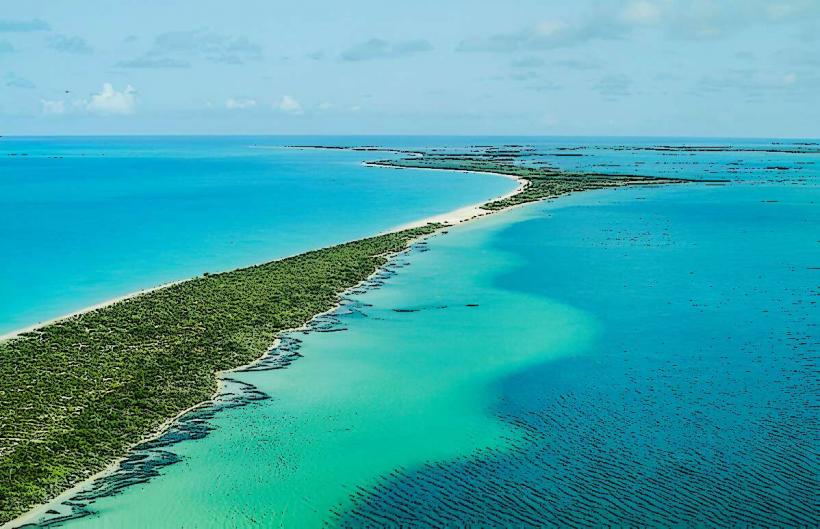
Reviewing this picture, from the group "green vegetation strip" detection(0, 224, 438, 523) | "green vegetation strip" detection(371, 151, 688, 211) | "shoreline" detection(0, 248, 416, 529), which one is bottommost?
"shoreline" detection(0, 248, 416, 529)

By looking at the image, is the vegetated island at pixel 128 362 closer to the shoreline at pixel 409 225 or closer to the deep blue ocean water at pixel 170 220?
the shoreline at pixel 409 225

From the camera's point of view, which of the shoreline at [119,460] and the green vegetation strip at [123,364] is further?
the green vegetation strip at [123,364]

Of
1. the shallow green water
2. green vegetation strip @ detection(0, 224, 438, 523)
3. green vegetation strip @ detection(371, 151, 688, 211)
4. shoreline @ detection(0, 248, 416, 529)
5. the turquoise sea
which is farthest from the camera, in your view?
green vegetation strip @ detection(371, 151, 688, 211)

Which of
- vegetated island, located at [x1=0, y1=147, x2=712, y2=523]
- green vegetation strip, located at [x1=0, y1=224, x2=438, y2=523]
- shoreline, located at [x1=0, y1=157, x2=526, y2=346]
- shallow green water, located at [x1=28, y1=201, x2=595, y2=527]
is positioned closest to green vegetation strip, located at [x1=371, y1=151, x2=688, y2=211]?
shoreline, located at [x1=0, y1=157, x2=526, y2=346]

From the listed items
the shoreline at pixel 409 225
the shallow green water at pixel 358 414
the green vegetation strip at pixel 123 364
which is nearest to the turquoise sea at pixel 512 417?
the shallow green water at pixel 358 414

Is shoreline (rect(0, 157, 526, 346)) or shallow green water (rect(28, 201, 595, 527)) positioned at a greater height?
shoreline (rect(0, 157, 526, 346))

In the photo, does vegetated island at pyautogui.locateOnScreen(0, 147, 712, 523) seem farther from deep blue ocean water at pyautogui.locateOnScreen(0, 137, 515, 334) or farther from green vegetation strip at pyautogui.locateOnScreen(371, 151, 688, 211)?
green vegetation strip at pyautogui.locateOnScreen(371, 151, 688, 211)

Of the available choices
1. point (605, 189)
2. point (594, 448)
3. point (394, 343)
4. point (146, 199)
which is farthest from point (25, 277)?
point (605, 189)
